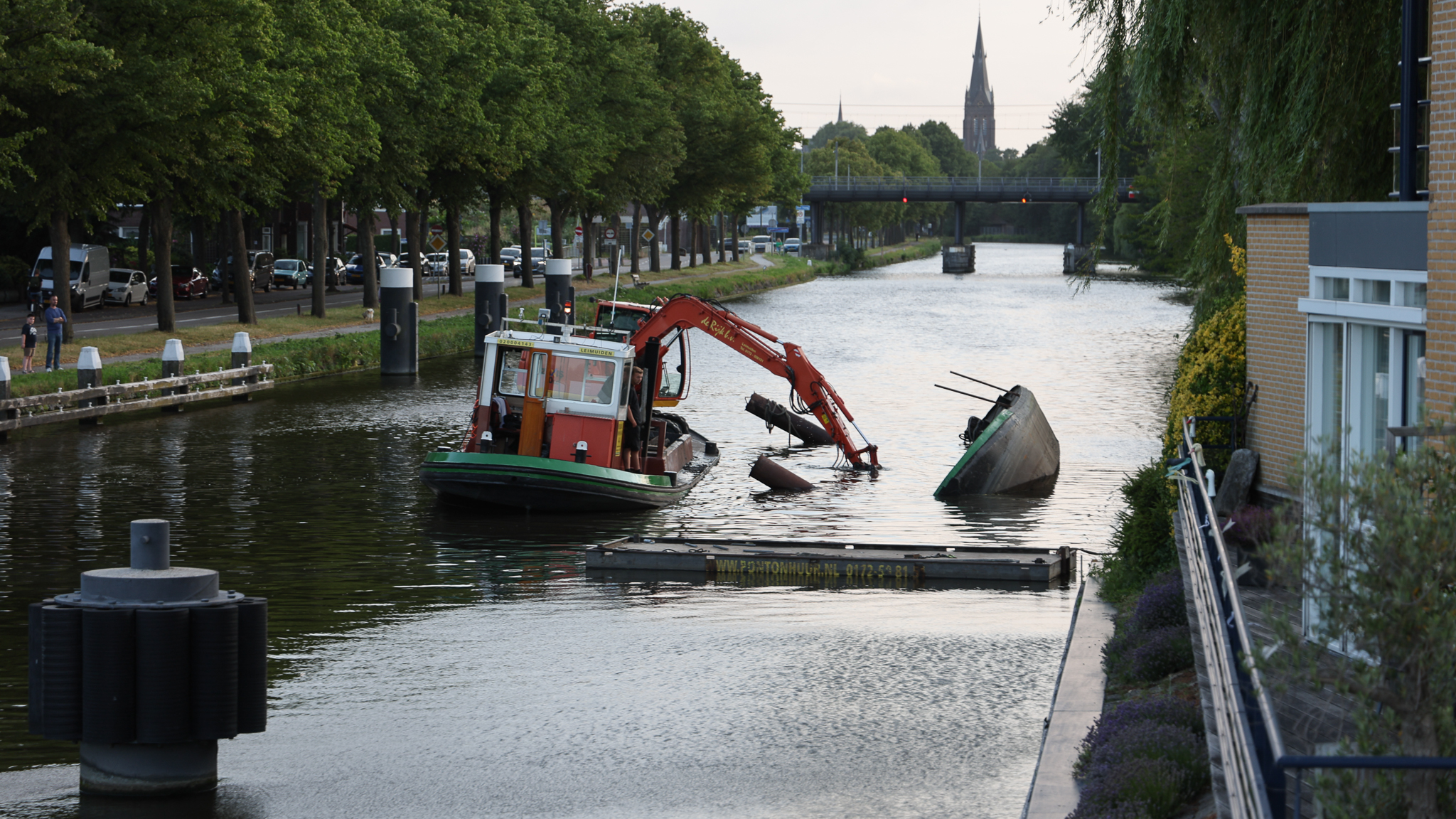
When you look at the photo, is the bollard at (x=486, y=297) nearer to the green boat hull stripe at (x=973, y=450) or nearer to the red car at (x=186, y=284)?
the red car at (x=186, y=284)

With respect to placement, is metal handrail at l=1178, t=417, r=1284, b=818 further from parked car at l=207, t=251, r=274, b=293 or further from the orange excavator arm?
parked car at l=207, t=251, r=274, b=293

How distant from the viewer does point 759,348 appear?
1100 inches

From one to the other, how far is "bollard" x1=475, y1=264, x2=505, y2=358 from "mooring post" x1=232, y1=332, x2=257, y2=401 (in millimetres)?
12487

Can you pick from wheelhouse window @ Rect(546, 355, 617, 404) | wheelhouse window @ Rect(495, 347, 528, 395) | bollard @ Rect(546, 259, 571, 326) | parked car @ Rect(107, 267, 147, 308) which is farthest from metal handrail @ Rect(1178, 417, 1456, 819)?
parked car @ Rect(107, 267, 147, 308)

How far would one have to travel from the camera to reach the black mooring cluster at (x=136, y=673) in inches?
391

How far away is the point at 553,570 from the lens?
20188 millimetres

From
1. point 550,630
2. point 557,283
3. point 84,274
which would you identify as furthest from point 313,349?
point 550,630

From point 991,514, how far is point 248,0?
2332 cm

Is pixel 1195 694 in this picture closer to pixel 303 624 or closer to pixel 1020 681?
pixel 1020 681

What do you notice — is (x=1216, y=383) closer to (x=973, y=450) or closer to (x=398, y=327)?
(x=973, y=450)

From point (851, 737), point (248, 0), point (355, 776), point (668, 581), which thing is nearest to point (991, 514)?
point (668, 581)

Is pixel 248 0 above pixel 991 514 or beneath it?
above

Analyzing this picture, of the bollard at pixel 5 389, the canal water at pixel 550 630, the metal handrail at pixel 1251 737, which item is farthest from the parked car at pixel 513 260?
the metal handrail at pixel 1251 737

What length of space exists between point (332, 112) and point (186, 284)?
73.6 ft
